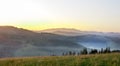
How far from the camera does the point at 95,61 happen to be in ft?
83.5

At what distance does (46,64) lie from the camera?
25984 mm

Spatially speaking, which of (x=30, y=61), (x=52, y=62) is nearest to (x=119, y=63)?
(x=52, y=62)

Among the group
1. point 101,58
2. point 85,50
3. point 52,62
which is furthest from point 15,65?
point 85,50

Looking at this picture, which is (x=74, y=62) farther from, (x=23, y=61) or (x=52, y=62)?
(x=23, y=61)

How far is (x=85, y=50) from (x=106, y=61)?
24.1 metres

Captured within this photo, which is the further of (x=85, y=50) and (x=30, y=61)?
(x=85, y=50)

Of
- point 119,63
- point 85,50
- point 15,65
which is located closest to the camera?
point 119,63

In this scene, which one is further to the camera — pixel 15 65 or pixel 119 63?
pixel 15 65

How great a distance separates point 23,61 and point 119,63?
724 cm

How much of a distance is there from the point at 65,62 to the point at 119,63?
3830 mm

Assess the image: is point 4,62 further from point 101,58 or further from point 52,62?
point 101,58

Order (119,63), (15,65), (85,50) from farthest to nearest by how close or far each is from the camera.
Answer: (85,50) → (15,65) → (119,63)

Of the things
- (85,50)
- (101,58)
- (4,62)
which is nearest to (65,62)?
(101,58)

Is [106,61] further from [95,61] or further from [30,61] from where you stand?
[30,61]
